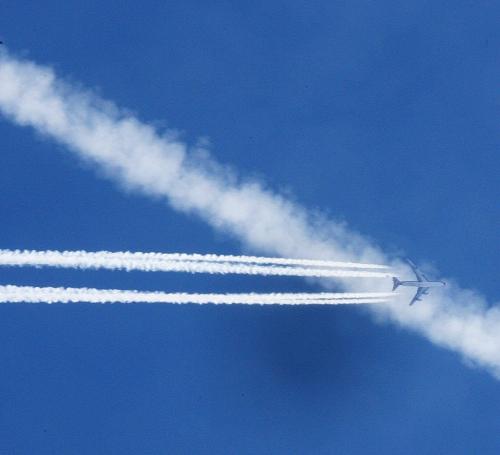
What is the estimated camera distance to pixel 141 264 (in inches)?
986

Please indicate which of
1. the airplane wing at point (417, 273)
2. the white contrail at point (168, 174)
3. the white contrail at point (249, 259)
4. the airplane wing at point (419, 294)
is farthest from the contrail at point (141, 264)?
the airplane wing at point (419, 294)

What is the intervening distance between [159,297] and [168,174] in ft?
17.2

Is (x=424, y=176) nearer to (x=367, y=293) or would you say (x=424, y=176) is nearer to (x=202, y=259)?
(x=367, y=293)

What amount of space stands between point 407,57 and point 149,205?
1358cm

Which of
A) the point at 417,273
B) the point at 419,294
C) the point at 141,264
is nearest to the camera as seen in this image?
the point at 141,264

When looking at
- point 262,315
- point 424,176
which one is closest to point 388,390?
point 262,315

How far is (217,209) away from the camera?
26016 millimetres

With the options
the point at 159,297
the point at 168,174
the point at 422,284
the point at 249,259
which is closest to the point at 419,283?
the point at 422,284

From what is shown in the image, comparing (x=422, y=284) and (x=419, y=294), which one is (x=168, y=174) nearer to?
(x=422, y=284)

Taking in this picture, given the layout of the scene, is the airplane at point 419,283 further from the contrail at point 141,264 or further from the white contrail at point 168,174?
the contrail at point 141,264

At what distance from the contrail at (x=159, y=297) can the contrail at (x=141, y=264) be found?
953 mm

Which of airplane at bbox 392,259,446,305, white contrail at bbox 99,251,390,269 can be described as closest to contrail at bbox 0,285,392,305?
airplane at bbox 392,259,446,305

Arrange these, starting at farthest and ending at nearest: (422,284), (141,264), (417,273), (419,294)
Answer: (419,294), (417,273), (422,284), (141,264)

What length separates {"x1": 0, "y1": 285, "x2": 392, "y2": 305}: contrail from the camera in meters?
24.5
